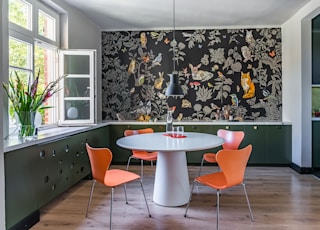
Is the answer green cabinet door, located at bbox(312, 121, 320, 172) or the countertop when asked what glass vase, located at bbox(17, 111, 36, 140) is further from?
green cabinet door, located at bbox(312, 121, 320, 172)

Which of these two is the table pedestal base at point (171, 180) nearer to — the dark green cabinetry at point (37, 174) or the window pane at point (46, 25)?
the dark green cabinetry at point (37, 174)

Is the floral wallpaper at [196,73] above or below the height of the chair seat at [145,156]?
above

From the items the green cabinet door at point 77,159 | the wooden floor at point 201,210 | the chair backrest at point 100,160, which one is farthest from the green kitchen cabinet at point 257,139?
the chair backrest at point 100,160

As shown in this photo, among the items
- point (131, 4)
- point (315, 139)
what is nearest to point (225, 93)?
point (315, 139)

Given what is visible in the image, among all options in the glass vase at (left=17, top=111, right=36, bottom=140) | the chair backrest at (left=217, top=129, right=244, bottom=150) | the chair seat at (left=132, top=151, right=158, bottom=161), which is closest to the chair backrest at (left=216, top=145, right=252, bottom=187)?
the chair backrest at (left=217, top=129, right=244, bottom=150)

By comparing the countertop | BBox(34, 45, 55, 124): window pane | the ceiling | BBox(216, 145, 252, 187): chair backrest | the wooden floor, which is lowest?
the wooden floor

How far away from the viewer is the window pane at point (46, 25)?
3895mm

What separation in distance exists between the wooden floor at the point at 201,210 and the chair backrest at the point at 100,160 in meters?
0.54

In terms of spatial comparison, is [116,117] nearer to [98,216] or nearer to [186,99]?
[186,99]

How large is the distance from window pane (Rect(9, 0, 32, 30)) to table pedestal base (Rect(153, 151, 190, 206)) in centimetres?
229

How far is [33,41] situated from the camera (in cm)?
362

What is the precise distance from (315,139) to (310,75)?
105cm

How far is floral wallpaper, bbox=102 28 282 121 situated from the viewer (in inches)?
220

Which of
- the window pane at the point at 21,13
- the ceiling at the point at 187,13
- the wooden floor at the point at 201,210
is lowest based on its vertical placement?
the wooden floor at the point at 201,210
